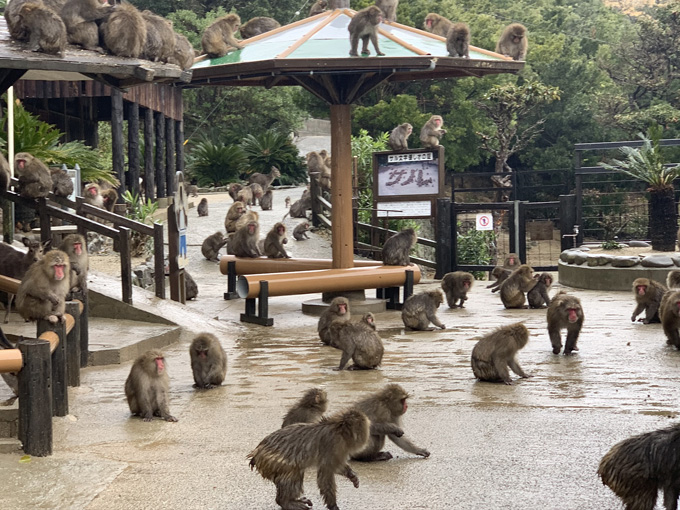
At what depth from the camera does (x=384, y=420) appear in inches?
259

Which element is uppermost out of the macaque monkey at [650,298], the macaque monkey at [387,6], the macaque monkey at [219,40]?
the macaque monkey at [387,6]

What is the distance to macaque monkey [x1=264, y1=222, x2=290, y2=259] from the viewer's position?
16.5 metres

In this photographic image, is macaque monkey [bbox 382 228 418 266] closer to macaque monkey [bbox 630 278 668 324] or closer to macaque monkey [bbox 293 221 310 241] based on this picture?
macaque monkey [bbox 630 278 668 324]

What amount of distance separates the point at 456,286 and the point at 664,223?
477cm

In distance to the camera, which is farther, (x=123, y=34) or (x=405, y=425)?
(x=123, y=34)

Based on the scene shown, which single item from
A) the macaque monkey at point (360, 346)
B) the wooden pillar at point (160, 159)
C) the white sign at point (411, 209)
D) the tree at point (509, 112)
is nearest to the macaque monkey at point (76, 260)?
the macaque monkey at point (360, 346)

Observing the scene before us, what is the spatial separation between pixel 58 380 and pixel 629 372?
5202 mm

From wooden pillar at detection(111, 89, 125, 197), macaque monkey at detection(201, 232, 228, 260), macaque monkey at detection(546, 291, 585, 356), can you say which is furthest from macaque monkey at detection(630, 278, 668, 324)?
wooden pillar at detection(111, 89, 125, 197)

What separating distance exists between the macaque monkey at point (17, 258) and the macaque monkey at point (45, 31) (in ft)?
11.2

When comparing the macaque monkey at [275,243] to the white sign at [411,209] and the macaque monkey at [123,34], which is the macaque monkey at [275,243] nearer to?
the white sign at [411,209]

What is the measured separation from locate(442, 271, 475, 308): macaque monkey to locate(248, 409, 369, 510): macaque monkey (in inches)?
366

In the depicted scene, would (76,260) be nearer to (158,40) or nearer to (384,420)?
(158,40)

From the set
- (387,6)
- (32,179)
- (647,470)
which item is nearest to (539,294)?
(387,6)

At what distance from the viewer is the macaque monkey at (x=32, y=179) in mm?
11289
